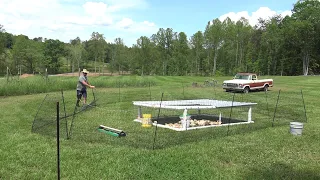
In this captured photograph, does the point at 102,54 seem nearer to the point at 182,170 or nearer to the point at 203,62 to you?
the point at 203,62

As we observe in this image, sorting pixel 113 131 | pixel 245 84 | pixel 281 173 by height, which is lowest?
pixel 281 173

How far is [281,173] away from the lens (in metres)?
5.74

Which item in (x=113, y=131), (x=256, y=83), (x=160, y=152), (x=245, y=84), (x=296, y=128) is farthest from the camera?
(x=256, y=83)

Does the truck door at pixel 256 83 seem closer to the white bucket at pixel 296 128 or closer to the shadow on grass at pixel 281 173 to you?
the white bucket at pixel 296 128

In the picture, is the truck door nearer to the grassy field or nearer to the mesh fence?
the mesh fence

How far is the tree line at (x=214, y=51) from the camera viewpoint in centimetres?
6309

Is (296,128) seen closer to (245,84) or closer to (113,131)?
(113,131)

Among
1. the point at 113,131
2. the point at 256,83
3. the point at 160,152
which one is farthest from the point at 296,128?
the point at 256,83

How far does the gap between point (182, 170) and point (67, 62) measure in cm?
8888

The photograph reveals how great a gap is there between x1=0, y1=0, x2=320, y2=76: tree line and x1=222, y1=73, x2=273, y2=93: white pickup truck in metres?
40.9

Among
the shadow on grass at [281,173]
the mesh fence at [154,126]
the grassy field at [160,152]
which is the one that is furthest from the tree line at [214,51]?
the shadow on grass at [281,173]

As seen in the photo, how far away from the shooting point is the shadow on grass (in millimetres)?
5566

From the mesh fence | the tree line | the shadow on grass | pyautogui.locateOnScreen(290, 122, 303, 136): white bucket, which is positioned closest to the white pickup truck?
the mesh fence

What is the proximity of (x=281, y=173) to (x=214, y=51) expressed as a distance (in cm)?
6889
